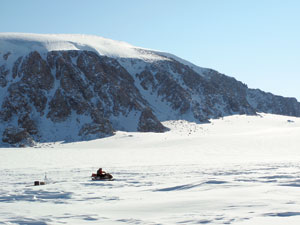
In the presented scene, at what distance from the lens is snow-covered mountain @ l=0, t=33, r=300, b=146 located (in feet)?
197

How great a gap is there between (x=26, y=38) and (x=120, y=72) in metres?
28.3

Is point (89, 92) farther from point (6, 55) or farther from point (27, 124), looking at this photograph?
point (6, 55)

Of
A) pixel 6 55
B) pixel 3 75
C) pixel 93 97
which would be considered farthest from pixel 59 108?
pixel 6 55

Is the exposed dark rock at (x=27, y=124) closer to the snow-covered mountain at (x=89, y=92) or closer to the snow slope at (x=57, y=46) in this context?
the snow-covered mountain at (x=89, y=92)

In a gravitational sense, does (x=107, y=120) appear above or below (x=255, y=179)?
above

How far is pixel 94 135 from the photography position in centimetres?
5672

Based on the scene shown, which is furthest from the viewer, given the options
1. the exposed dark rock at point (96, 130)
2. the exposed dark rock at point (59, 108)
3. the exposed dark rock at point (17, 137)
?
the exposed dark rock at point (59, 108)

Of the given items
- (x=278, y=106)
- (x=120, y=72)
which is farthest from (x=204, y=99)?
(x=278, y=106)

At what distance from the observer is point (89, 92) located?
71.4m

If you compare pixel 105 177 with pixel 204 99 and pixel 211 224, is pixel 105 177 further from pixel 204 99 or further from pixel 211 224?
pixel 204 99

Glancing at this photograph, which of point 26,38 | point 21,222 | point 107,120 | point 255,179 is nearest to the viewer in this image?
point 21,222

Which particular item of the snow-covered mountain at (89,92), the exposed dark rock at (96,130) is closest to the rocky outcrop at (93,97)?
the snow-covered mountain at (89,92)

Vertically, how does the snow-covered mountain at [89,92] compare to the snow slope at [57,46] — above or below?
below

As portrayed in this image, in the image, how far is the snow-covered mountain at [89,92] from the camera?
60188mm
